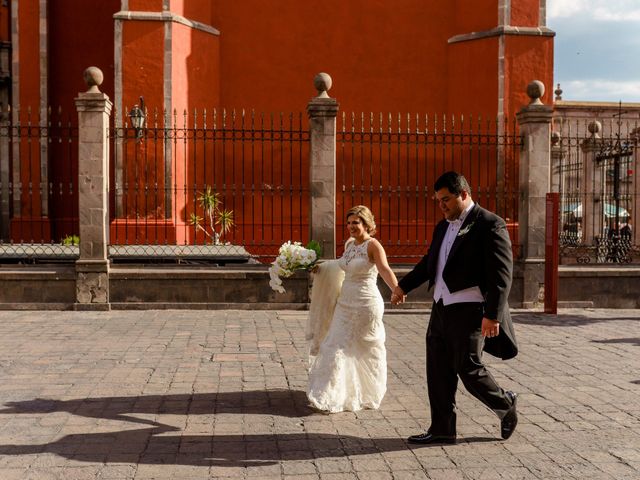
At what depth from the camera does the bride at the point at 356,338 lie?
5.69 meters

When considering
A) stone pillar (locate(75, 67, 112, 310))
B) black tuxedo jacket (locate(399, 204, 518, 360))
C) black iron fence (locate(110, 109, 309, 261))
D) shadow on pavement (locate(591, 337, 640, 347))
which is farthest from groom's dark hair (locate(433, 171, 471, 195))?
black iron fence (locate(110, 109, 309, 261))

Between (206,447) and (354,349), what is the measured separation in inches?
59.9

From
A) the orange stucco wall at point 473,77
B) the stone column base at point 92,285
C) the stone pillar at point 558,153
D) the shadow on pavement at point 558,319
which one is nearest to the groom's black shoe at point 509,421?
the shadow on pavement at point 558,319

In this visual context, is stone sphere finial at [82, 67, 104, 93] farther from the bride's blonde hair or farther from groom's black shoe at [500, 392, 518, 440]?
groom's black shoe at [500, 392, 518, 440]

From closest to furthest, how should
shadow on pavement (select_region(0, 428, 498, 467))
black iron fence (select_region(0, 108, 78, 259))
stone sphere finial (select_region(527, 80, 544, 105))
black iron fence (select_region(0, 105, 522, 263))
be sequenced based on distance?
1. shadow on pavement (select_region(0, 428, 498, 467))
2. stone sphere finial (select_region(527, 80, 544, 105))
3. black iron fence (select_region(0, 105, 522, 263))
4. black iron fence (select_region(0, 108, 78, 259))

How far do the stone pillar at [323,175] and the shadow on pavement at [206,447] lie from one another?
22.2 feet

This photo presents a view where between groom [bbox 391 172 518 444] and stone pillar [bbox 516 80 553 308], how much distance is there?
7.58 metres

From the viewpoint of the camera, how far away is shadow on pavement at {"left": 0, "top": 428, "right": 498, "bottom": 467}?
457 centimetres

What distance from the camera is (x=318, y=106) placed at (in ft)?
38.5

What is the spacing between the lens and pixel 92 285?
449 inches

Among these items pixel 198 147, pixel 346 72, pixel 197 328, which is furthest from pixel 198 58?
pixel 197 328

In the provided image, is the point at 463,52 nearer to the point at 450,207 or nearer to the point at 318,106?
the point at 318,106

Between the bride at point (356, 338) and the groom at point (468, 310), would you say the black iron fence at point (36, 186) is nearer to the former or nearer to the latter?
the bride at point (356, 338)

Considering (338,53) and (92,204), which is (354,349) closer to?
(92,204)
